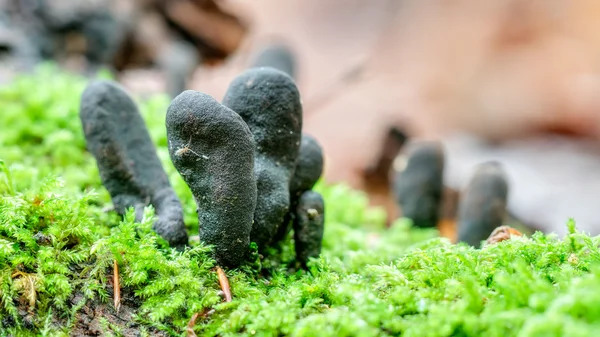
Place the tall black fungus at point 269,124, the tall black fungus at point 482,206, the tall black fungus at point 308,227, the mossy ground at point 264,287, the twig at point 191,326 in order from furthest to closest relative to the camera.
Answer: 1. the tall black fungus at point 482,206
2. the tall black fungus at point 308,227
3. the tall black fungus at point 269,124
4. the twig at point 191,326
5. the mossy ground at point 264,287

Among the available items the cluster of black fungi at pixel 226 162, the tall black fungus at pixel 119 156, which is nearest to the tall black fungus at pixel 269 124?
the cluster of black fungi at pixel 226 162

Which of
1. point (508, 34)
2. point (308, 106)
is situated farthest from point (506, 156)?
point (308, 106)

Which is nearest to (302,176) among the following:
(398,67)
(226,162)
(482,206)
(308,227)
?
(308,227)

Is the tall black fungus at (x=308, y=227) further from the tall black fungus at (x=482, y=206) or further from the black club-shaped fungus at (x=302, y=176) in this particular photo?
the tall black fungus at (x=482, y=206)

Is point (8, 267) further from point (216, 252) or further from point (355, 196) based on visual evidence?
point (355, 196)

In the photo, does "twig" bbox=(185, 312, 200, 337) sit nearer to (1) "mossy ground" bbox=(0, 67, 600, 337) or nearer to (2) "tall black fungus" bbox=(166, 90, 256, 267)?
(1) "mossy ground" bbox=(0, 67, 600, 337)

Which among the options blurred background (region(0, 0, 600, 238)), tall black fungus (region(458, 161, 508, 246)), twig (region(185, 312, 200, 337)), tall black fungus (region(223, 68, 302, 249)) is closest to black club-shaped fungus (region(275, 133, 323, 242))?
tall black fungus (region(223, 68, 302, 249))

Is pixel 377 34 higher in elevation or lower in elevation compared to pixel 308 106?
higher
